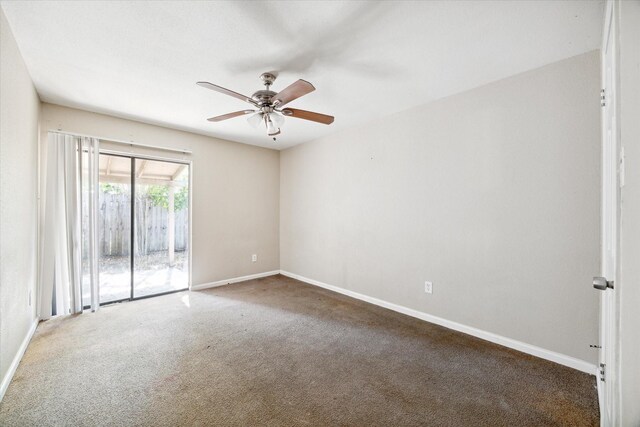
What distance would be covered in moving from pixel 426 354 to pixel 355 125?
2.92 m

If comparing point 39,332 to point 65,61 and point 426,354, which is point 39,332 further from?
point 426,354

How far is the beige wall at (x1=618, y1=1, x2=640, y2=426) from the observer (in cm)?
90

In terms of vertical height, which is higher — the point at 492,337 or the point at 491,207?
the point at 491,207

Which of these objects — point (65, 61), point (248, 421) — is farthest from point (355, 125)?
point (248, 421)

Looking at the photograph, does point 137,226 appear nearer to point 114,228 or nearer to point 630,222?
point 114,228

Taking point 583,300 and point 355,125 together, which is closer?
point 583,300

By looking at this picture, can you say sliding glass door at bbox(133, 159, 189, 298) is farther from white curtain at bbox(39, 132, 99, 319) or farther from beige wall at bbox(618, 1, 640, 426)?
beige wall at bbox(618, 1, 640, 426)

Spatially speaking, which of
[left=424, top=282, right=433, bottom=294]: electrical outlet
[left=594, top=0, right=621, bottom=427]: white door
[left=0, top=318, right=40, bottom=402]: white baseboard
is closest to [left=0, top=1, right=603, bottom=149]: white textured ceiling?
[left=594, top=0, right=621, bottom=427]: white door

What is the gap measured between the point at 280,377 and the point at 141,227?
3.09 m

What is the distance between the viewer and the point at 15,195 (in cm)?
214

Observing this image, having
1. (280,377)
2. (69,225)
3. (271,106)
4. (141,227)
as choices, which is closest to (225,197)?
(141,227)

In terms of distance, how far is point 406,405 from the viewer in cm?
174

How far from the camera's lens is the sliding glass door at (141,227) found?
364 centimetres

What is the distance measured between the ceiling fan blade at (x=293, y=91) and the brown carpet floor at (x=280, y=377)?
2.13 m
